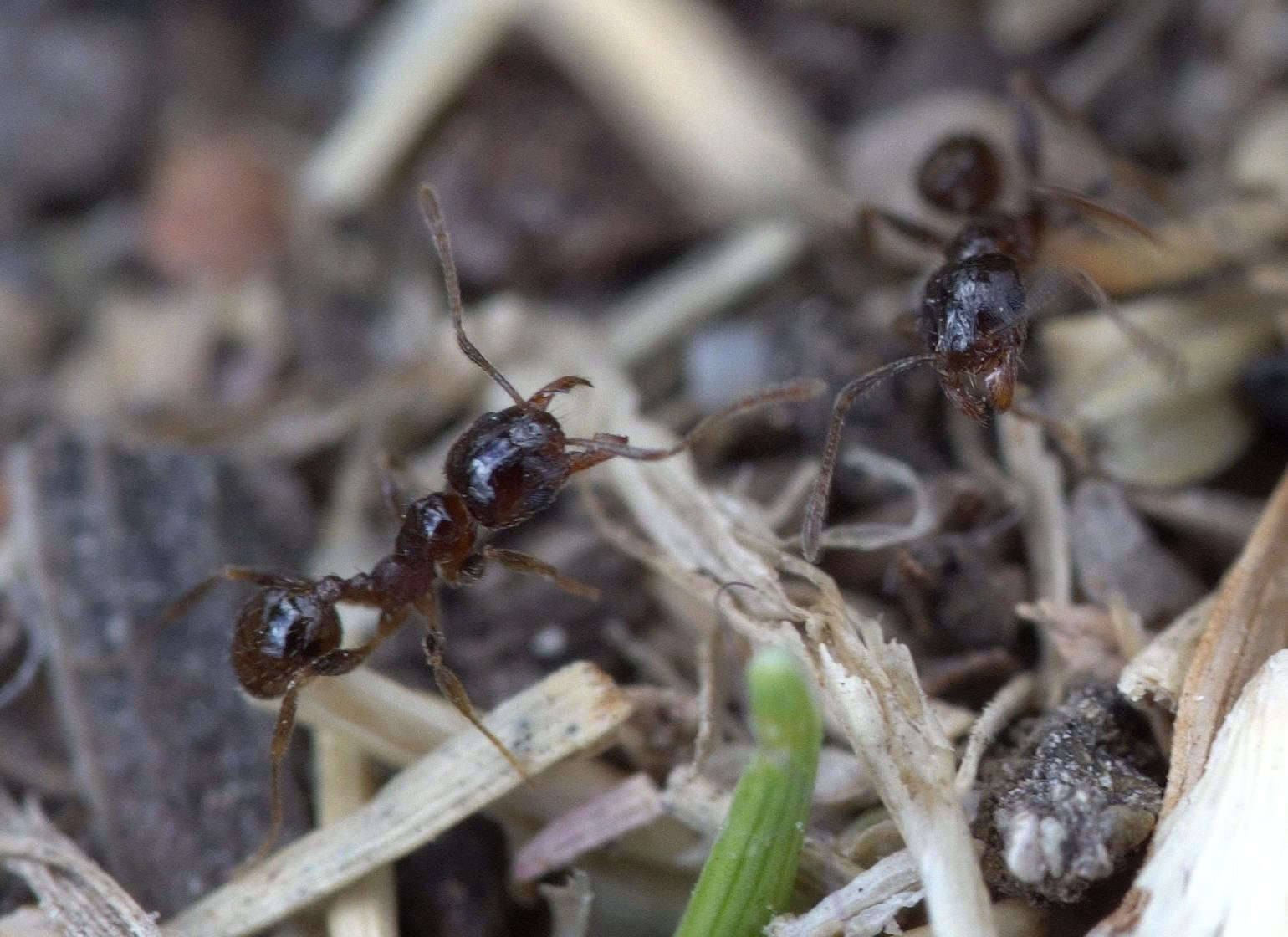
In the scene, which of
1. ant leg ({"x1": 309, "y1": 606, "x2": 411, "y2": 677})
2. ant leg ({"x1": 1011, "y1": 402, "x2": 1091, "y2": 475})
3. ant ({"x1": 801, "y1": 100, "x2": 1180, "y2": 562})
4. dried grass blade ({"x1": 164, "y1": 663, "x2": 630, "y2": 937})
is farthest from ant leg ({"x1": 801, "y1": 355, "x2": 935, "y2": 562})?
ant leg ({"x1": 309, "y1": 606, "x2": 411, "y2": 677})

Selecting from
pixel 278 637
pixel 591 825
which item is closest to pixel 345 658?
pixel 278 637

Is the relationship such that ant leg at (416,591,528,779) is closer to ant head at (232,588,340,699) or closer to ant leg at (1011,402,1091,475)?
ant head at (232,588,340,699)

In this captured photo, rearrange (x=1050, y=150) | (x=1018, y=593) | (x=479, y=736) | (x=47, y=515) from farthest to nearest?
(x=1050, y=150)
(x=47, y=515)
(x=1018, y=593)
(x=479, y=736)

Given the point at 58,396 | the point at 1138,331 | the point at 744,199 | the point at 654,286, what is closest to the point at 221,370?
the point at 58,396

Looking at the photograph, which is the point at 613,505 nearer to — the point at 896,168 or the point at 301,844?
the point at 301,844

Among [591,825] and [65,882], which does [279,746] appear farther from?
[591,825]

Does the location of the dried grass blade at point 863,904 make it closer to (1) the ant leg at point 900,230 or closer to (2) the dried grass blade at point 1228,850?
(2) the dried grass blade at point 1228,850

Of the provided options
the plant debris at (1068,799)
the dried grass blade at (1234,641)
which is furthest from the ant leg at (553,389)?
the dried grass blade at (1234,641)

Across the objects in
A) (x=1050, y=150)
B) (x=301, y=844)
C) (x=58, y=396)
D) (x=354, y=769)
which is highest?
(x=1050, y=150)
